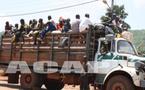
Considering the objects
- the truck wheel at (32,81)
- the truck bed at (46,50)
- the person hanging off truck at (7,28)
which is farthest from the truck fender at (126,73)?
the person hanging off truck at (7,28)

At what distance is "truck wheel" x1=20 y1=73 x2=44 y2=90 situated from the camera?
19.1 metres

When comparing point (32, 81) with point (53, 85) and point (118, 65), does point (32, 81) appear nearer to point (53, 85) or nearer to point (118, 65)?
point (53, 85)

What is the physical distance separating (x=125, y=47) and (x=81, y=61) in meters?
1.80

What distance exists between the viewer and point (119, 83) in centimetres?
1505

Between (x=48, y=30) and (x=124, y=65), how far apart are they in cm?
444

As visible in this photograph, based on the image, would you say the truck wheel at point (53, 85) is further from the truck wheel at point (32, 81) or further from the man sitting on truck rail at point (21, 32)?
the man sitting on truck rail at point (21, 32)

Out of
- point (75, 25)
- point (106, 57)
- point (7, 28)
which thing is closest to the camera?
point (106, 57)

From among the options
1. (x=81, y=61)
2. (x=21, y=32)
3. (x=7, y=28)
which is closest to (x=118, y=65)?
(x=81, y=61)

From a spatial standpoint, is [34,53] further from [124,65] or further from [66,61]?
[124,65]

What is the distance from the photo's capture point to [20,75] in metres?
20.4

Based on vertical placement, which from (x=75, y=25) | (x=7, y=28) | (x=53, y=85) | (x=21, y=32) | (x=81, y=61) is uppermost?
(x=7, y=28)

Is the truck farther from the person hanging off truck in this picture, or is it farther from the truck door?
the person hanging off truck

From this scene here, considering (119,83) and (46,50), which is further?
(46,50)

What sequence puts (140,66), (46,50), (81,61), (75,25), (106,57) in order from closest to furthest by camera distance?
(140,66) → (106,57) → (81,61) → (75,25) → (46,50)
